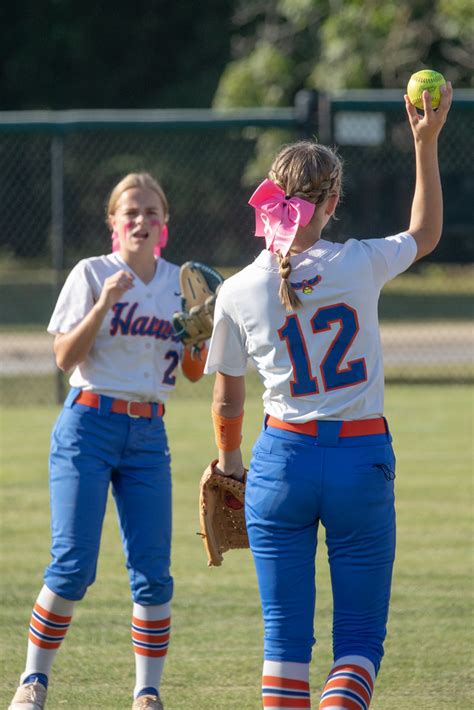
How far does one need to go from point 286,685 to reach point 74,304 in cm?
180

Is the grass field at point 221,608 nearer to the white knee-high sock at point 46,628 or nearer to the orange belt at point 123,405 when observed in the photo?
the white knee-high sock at point 46,628

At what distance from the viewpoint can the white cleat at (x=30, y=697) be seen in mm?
4477

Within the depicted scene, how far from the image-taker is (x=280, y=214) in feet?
11.7

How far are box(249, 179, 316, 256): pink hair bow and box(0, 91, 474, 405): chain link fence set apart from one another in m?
6.63

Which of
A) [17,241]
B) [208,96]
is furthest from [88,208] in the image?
[208,96]

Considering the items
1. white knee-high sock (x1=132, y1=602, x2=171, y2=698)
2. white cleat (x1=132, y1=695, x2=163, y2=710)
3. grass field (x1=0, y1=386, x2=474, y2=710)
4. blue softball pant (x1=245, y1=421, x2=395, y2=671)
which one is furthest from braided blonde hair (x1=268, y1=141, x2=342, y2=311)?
grass field (x1=0, y1=386, x2=474, y2=710)

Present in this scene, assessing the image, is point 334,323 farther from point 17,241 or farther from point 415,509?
point 17,241

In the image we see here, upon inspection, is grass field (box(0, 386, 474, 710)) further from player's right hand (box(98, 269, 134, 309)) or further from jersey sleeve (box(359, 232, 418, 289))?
jersey sleeve (box(359, 232, 418, 289))

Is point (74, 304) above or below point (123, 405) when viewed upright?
above

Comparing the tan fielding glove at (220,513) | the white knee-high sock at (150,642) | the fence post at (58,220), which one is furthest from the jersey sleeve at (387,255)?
the fence post at (58,220)

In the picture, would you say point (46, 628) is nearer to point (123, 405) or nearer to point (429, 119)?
point (123, 405)

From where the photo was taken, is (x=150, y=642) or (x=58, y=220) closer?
(x=150, y=642)

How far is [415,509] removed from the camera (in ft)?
26.8

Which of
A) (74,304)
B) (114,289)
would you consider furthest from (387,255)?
(74,304)
